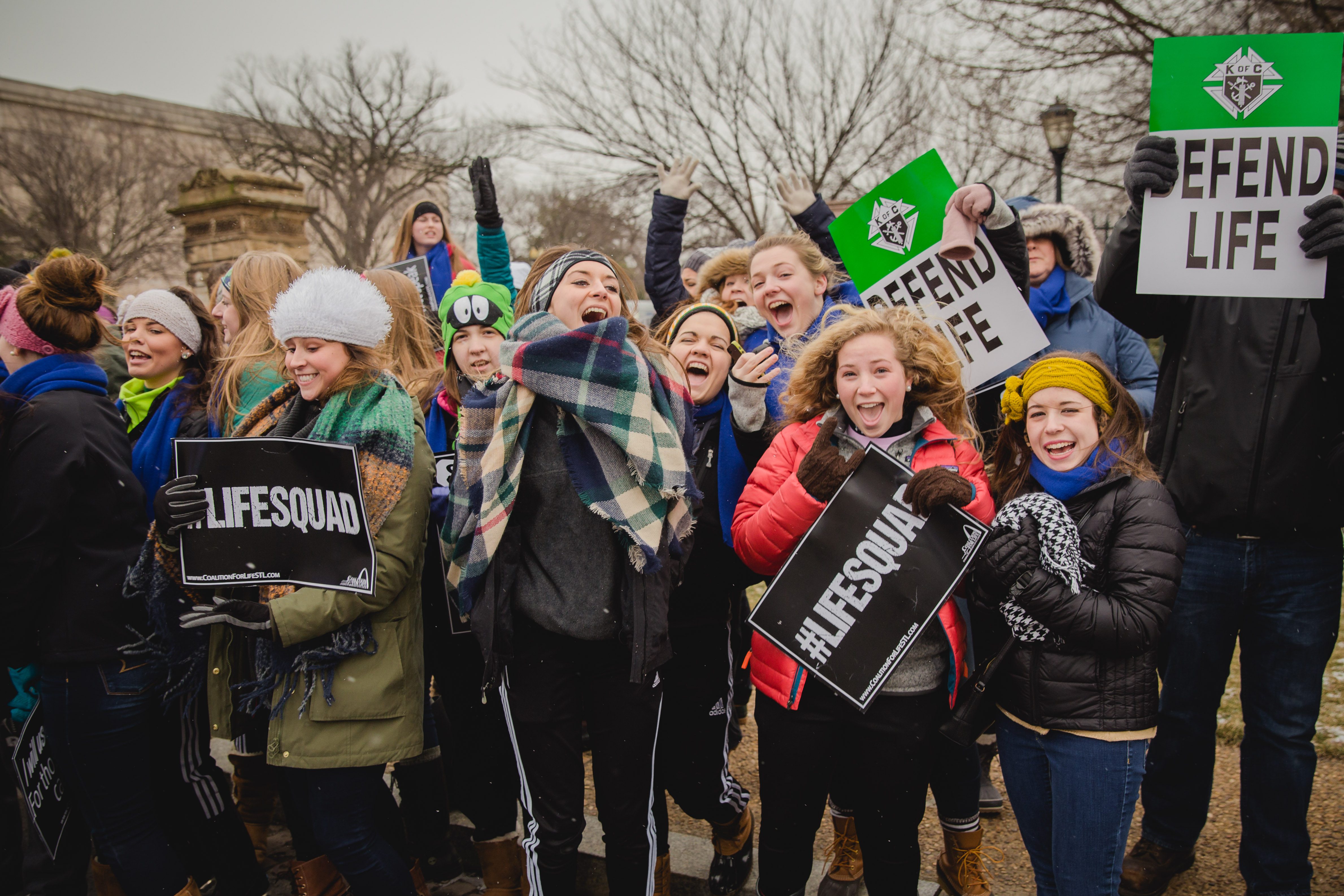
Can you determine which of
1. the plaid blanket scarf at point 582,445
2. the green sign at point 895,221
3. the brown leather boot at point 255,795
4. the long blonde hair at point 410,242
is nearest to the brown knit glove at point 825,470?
the plaid blanket scarf at point 582,445

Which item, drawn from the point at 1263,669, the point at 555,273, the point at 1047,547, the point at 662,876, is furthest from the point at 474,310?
the point at 1263,669

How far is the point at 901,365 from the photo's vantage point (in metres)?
2.61

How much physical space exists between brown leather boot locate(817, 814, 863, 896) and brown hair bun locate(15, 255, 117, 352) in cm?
326

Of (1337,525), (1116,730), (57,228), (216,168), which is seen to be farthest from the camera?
(57,228)

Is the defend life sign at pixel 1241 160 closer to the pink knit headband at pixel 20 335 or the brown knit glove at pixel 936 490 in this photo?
the brown knit glove at pixel 936 490

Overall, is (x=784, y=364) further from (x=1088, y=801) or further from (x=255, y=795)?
(x=255, y=795)

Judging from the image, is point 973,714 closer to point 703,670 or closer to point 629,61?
point 703,670

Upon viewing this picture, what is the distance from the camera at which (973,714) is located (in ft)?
8.02

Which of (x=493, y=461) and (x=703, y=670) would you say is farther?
(x=703, y=670)

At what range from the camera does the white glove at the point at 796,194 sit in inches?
149

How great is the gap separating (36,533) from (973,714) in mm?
2995

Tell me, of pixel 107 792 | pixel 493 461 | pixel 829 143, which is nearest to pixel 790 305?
pixel 493 461

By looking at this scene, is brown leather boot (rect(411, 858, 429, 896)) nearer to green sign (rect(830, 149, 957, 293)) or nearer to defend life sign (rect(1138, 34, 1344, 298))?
green sign (rect(830, 149, 957, 293))

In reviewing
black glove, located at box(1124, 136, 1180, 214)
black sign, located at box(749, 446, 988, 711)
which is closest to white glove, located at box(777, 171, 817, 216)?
black glove, located at box(1124, 136, 1180, 214)
